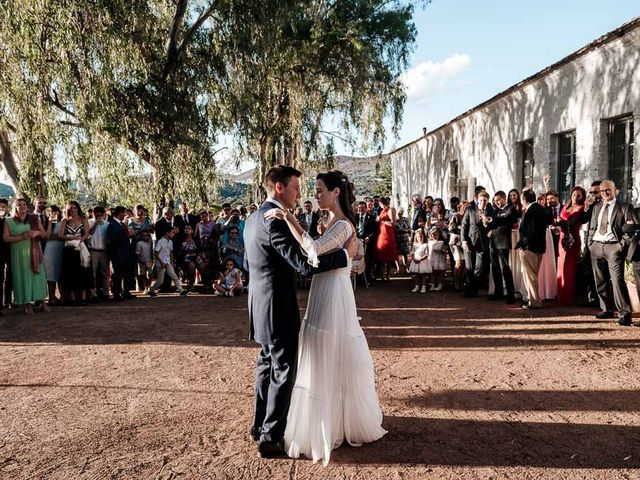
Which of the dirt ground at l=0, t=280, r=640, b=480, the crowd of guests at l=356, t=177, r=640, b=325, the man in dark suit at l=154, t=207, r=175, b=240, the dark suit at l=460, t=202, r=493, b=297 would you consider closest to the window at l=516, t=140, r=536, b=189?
the crowd of guests at l=356, t=177, r=640, b=325

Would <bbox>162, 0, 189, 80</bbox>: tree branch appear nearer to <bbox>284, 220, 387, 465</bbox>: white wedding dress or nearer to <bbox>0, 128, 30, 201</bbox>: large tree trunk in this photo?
<bbox>0, 128, 30, 201</bbox>: large tree trunk

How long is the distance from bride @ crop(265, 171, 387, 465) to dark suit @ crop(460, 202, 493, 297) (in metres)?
6.39

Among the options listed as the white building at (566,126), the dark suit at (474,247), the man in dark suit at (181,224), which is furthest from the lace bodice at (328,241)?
the man in dark suit at (181,224)

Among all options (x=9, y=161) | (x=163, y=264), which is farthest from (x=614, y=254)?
(x=9, y=161)

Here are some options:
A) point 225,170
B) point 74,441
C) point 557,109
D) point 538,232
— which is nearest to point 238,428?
point 74,441

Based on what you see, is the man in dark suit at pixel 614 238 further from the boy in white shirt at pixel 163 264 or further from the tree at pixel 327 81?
the tree at pixel 327 81

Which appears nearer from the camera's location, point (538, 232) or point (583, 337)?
point (583, 337)

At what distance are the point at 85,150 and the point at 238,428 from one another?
11.3m

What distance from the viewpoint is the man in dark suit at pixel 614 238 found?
719cm

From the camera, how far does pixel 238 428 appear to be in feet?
13.6

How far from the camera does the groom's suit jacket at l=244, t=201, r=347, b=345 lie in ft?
11.3

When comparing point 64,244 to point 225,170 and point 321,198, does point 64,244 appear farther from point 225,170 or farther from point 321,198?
point 225,170

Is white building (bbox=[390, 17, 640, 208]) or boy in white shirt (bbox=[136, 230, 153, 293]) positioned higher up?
white building (bbox=[390, 17, 640, 208])

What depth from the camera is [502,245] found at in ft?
29.9
